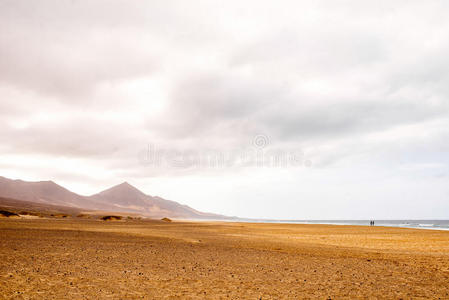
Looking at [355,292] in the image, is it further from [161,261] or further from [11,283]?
[11,283]

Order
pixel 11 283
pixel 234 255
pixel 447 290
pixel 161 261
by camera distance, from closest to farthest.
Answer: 1. pixel 11 283
2. pixel 447 290
3. pixel 161 261
4. pixel 234 255

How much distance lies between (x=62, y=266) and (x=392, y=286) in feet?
39.8

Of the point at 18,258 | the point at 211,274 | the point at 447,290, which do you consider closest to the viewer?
the point at 447,290

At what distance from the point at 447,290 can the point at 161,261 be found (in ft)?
36.4

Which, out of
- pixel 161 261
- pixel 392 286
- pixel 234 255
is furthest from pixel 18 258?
pixel 392 286

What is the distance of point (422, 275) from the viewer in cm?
1228

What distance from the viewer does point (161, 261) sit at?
14320 millimetres

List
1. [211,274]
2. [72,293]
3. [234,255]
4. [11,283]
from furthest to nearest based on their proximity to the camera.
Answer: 1. [234,255]
2. [211,274]
3. [11,283]
4. [72,293]

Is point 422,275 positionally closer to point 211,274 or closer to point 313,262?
point 313,262

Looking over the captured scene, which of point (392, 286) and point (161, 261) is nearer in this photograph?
point (392, 286)

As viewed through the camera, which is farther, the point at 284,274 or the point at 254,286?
the point at 284,274

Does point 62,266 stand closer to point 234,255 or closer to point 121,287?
point 121,287

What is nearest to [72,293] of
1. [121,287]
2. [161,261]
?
[121,287]

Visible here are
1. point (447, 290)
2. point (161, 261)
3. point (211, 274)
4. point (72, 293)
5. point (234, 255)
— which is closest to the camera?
point (72, 293)
